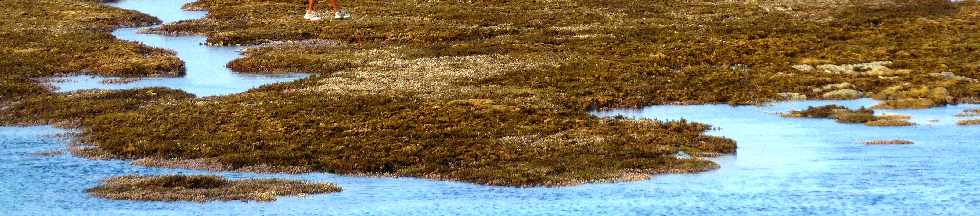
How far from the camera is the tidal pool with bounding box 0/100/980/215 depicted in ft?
135

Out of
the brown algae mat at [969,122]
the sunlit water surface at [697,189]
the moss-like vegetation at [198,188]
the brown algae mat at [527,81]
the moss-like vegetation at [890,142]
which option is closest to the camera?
the sunlit water surface at [697,189]

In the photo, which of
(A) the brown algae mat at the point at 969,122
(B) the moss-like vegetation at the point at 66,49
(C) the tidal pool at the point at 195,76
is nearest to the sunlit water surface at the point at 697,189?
(A) the brown algae mat at the point at 969,122

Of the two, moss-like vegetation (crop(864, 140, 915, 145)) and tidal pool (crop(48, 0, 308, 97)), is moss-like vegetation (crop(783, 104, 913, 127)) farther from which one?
tidal pool (crop(48, 0, 308, 97))

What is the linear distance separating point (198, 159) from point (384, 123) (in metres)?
8.87

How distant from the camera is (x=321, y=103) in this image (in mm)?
62562

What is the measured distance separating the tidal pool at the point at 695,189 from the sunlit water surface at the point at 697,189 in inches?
1.3

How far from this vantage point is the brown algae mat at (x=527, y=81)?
166 ft

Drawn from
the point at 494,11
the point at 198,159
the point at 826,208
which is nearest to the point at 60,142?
the point at 198,159

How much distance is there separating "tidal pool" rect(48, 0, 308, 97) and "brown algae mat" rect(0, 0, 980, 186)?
202 centimetres

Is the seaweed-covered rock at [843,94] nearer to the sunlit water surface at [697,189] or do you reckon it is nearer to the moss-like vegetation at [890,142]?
the sunlit water surface at [697,189]

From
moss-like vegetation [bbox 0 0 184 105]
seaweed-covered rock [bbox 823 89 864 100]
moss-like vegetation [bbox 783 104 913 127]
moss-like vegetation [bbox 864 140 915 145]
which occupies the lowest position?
moss-like vegetation [bbox 0 0 184 105]

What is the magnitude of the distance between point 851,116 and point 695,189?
17.5m

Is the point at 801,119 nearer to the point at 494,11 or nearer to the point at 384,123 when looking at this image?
the point at 384,123

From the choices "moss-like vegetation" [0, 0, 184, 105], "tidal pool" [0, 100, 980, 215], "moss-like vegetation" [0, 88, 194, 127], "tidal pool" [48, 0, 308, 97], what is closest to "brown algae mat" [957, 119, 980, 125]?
"tidal pool" [0, 100, 980, 215]
